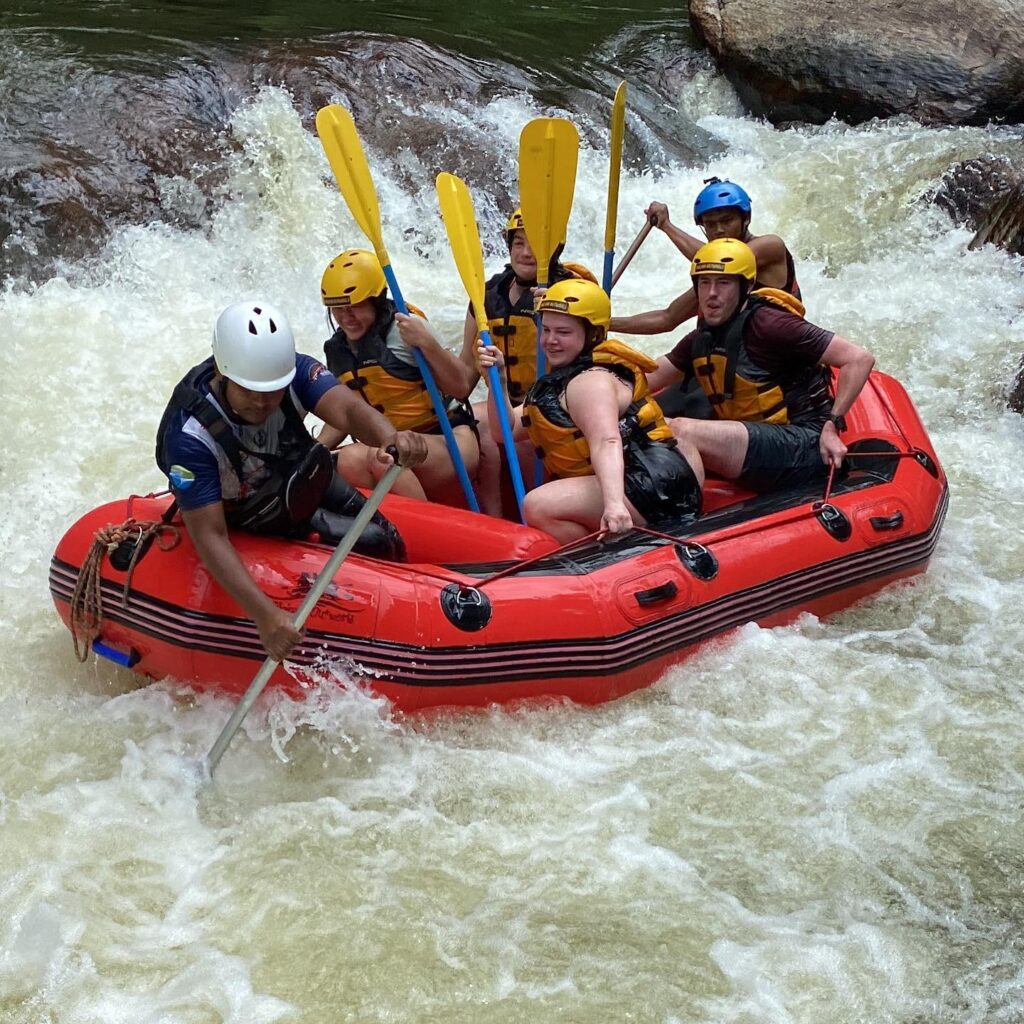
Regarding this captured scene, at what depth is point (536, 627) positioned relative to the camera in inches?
144

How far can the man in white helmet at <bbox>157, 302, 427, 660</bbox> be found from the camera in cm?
314

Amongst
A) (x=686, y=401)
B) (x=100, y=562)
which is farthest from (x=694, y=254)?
(x=100, y=562)

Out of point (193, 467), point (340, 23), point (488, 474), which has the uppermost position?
point (193, 467)

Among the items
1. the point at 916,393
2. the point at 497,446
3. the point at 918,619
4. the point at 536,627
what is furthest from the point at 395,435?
the point at 916,393

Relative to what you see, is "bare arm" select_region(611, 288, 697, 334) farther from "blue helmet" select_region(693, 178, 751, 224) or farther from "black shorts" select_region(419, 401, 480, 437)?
"black shorts" select_region(419, 401, 480, 437)

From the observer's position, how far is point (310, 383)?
3.49m

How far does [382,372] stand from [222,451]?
1.16 m

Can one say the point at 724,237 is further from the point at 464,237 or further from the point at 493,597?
the point at 493,597

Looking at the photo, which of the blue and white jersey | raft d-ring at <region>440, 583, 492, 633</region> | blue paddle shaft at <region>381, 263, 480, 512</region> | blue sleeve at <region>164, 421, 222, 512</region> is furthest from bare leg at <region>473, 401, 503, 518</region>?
blue sleeve at <region>164, 421, 222, 512</region>

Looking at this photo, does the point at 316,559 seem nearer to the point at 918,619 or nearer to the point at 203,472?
the point at 203,472

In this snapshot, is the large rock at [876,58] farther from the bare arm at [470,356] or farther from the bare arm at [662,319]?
the bare arm at [470,356]

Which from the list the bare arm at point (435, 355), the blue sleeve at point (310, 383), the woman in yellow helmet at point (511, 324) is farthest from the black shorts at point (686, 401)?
the blue sleeve at point (310, 383)

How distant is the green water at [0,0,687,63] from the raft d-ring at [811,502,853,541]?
6018 millimetres

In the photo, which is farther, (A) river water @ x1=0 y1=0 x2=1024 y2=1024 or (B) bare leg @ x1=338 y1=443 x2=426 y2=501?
(B) bare leg @ x1=338 y1=443 x2=426 y2=501
